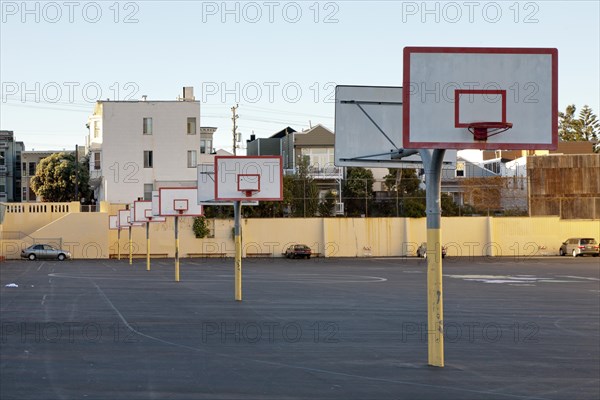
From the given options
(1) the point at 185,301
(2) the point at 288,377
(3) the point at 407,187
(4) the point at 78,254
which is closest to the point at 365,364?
(2) the point at 288,377

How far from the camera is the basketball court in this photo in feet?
42.6

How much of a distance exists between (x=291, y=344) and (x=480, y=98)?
6324 mm

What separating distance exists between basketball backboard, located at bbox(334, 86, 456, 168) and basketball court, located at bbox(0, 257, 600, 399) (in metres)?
3.57

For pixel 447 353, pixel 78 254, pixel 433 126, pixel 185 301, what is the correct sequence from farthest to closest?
pixel 78 254, pixel 185 301, pixel 447 353, pixel 433 126

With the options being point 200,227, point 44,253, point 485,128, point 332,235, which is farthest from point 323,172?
point 485,128

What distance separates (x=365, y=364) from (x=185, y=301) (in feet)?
46.1

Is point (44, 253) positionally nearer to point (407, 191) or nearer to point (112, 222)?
point (112, 222)

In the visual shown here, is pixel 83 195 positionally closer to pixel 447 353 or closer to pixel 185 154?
pixel 185 154

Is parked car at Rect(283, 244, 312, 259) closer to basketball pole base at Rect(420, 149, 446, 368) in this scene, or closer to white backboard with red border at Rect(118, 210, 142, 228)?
white backboard with red border at Rect(118, 210, 142, 228)

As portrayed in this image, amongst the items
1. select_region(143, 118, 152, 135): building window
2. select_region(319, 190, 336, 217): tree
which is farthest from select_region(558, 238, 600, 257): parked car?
select_region(143, 118, 152, 135): building window

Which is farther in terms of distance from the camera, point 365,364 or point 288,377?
point 365,364

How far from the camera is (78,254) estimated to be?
77.6 metres

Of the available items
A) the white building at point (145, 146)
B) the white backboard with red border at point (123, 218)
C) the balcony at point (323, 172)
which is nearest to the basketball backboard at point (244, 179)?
the white backboard with red border at point (123, 218)

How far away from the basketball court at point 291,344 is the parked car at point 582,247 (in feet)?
139
